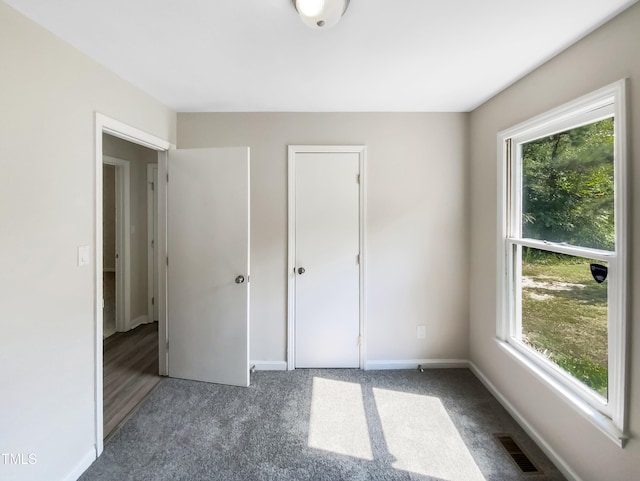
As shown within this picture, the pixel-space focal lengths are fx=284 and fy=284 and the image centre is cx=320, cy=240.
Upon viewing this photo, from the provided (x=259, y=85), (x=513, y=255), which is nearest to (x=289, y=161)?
(x=259, y=85)

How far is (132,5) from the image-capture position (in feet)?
4.17

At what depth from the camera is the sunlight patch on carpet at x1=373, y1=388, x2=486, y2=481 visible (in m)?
1.62

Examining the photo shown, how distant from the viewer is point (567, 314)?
1703mm

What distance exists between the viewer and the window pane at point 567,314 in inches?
58.7

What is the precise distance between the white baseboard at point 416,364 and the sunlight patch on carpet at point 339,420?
343mm

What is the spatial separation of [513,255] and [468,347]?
1077mm

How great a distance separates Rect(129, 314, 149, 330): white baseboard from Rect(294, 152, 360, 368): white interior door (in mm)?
2410

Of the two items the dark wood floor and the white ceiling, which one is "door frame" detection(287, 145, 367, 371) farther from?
the dark wood floor

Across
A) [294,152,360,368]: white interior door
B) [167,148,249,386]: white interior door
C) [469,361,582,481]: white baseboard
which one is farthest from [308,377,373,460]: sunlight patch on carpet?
[469,361,582,481]: white baseboard

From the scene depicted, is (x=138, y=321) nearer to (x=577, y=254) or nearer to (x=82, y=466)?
(x=82, y=466)

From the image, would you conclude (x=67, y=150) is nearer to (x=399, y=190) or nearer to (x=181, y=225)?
(x=181, y=225)

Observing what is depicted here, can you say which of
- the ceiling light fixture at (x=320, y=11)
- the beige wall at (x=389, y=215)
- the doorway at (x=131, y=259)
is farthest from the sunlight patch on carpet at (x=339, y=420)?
the ceiling light fixture at (x=320, y=11)

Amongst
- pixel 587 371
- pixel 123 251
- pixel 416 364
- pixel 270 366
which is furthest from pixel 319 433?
pixel 123 251

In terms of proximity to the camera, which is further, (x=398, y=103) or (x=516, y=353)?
(x=398, y=103)
